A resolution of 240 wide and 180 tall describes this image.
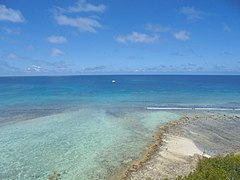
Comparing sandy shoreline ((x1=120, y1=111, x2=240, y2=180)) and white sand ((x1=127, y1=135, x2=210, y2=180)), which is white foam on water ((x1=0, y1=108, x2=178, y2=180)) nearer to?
sandy shoreline ((x1=120, y1=111, x2=240, y2=180))

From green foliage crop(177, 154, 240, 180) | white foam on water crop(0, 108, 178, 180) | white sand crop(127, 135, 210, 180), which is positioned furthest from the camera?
white foam on water crop(0, 108, 178, 180)

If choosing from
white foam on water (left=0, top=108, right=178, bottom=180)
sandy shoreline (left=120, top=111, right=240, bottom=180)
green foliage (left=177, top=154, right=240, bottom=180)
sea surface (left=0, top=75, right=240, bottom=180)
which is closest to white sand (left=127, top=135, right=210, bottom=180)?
sandy shoreline (left=120, top=111, right=240, bottom=180)

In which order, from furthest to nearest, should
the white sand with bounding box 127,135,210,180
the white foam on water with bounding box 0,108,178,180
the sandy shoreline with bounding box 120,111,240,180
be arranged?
the white foam on water with bounding box 0,108,178,180 < the sandy shoreline with bounding box 120,111,240,180 < the white sand with bounding box 127,135,210,180

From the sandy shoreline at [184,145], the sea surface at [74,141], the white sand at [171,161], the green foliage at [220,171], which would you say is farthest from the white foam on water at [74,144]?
the green foliage at [220,171]

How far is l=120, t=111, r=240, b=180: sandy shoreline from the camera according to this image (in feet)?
60.5

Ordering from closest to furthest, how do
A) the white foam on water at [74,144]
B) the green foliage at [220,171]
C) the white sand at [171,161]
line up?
the green foliage at [220,171] → the white sand at [171,161] → the white foam on water at [74,144]

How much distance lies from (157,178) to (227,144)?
10269 millimetres

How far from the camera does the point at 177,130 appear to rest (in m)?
29.5

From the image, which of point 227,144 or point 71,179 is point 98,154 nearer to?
point 71,179

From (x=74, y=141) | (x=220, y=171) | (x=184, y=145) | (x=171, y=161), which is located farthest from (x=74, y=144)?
(x=220, y=171)

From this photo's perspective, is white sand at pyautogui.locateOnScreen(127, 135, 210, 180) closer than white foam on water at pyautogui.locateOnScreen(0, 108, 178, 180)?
Yes

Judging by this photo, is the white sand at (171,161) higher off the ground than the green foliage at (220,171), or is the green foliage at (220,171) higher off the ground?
the green foliage at (220,171)

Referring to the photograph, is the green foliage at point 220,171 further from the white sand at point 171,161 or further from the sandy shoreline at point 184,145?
the sandy shoreline at point 184,145

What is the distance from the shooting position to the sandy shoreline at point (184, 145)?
727 inches
